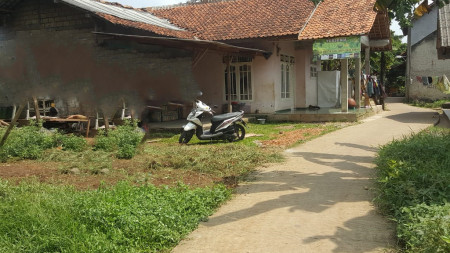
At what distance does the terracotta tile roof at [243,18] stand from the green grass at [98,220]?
10301 mm

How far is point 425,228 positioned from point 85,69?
9.12ft

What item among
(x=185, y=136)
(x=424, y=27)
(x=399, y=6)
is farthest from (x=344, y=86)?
(x=424, y=27)

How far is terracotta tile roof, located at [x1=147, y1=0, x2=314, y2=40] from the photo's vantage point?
1423 cm

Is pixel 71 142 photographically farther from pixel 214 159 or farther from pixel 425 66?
pixel 425 66

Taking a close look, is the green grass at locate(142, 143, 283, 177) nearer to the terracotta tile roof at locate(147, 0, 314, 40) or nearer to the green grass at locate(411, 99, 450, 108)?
the terracotta tile roof at locate(147, 0, 314, 40)

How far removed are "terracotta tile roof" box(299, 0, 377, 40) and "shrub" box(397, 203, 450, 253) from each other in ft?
33.9

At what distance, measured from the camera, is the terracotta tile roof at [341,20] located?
514 inches

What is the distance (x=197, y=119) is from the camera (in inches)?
345

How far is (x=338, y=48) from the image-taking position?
1306 cm

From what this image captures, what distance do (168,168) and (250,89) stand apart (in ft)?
30.3

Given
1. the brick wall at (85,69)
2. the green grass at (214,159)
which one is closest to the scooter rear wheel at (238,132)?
the green grass at (214,159)

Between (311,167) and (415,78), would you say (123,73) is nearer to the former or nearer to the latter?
(311,167)

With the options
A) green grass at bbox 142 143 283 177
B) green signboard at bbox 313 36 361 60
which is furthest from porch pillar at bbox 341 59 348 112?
green grass at bbox 142 143 283 177

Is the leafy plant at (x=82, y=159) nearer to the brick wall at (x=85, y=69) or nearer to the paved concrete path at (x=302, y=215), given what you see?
the paved concrete path at (x=302, y=215)
